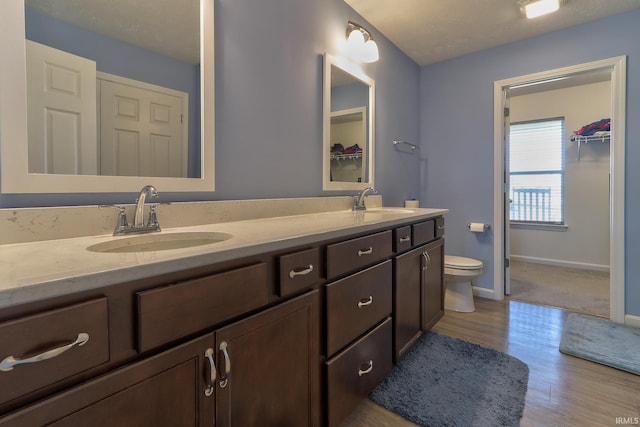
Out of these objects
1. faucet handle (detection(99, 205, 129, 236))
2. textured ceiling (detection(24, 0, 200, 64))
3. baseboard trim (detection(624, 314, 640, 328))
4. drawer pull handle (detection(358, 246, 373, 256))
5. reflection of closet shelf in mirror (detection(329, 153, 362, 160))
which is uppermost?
textured ceiling (detection(24, 0, 200, 64))

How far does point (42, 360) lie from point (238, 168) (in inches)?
43.2

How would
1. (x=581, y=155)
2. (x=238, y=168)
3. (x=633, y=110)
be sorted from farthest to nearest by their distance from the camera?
(x=581, y=155), (x=633, y=110), (x=238, y=168)

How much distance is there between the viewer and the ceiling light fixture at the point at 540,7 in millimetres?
2160

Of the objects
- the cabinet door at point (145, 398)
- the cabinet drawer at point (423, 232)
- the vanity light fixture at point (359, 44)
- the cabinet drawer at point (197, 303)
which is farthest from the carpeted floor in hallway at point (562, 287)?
the cabinet door at point (145, 398)

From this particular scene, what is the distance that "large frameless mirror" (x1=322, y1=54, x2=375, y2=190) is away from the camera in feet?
6.68

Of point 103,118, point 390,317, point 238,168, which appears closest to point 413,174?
point 390,317

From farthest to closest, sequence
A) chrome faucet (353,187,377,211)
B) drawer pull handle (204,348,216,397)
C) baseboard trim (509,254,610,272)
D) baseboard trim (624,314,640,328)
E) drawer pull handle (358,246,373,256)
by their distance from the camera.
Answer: baseboard trim (509,254,610,272), baseboard trim (624,314,640,328), chrome faucet (353,187,377,211), drawer pull handle (358,246,373,256), drawer pull handle (204,348,216,397)

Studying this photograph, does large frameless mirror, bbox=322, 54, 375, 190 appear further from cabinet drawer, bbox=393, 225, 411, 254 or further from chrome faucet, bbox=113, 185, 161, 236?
chrome faucet, bbox=113, 185, 161, 236

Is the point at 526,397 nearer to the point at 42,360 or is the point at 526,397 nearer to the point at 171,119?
the point at 42,360

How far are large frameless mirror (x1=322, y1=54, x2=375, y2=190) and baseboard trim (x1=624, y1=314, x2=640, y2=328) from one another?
2174 mm

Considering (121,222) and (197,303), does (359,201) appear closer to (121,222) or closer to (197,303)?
(121,222)

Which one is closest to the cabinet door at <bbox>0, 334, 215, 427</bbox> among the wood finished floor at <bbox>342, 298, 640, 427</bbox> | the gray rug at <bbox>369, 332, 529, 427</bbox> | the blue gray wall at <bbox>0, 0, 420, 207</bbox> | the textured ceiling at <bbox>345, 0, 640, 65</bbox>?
the blue gray wall at <bbox>0, 0, 420, 207</bbox>

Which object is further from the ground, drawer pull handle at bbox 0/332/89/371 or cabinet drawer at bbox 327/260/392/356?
drawer pull handle at bbox 0/332/89/371

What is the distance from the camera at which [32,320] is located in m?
0.50
